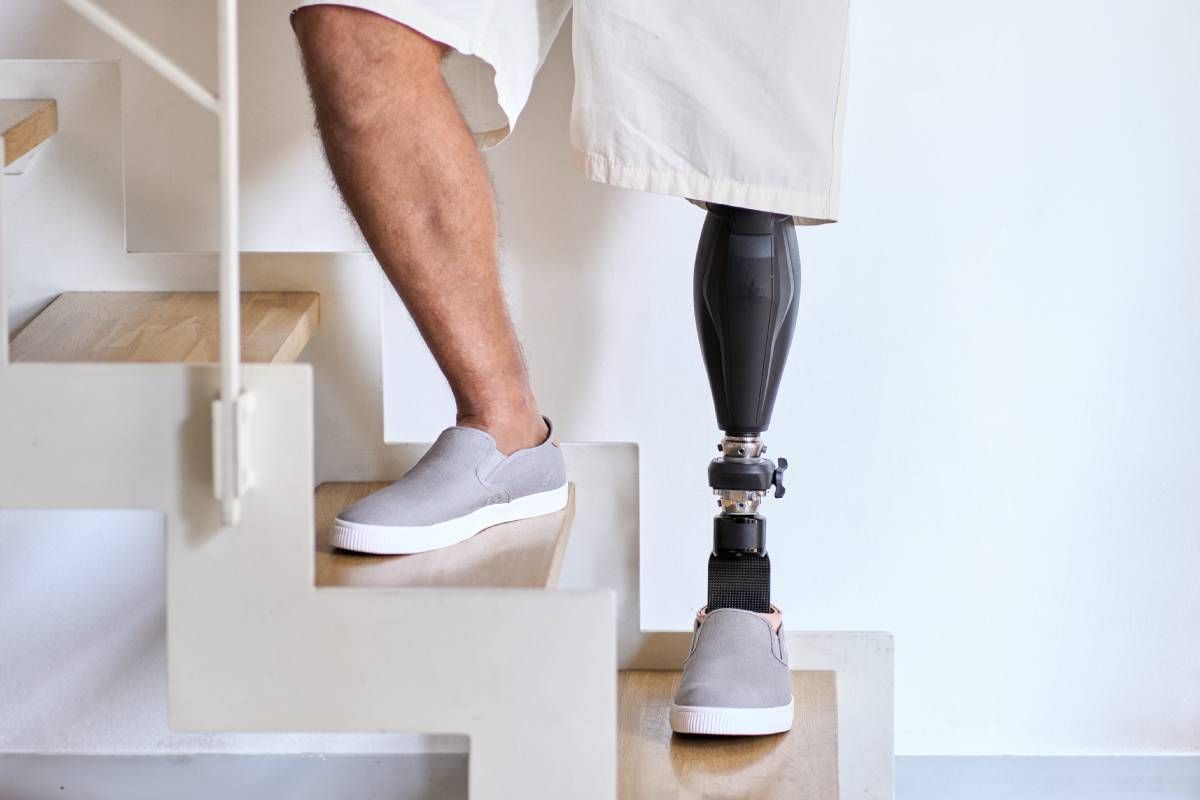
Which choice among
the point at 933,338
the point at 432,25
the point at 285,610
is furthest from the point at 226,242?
the point at 933,338

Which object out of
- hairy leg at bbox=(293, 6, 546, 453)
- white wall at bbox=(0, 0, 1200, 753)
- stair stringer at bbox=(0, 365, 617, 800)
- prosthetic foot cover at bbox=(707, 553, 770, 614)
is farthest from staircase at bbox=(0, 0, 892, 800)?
white wall at bbox=(0, 0, 1200, 753)

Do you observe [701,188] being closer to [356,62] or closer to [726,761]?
[356,62]

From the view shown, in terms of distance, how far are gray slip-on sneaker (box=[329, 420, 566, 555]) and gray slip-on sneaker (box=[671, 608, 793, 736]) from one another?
0.70 feet

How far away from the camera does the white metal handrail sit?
82cm

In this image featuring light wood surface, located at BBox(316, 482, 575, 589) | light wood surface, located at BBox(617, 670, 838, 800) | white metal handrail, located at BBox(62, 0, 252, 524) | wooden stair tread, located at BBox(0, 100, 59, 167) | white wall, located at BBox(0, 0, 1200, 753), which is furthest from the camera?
white wall, located at BBox(0, 0, 1200, 753)

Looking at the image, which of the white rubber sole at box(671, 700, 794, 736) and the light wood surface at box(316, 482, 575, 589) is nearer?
the light wood surface at box(316, 482, 575, 589)

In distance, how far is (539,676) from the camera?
912 millimetres

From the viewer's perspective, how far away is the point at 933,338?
1.56 m

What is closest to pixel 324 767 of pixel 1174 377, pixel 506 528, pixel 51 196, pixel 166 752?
pixel 166 752

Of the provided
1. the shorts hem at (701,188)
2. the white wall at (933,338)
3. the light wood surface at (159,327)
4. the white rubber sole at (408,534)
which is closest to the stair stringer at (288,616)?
the white rubber sole at (408,534)

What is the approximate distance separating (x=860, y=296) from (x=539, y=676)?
809mm

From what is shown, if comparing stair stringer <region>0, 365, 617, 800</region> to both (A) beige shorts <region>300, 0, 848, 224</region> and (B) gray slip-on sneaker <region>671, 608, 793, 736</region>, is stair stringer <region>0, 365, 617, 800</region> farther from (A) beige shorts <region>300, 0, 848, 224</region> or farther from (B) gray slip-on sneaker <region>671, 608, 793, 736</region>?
(A) beige shorts <region>300, 0, 848, 224</region>

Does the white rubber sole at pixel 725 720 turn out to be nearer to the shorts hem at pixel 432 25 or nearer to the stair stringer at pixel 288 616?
the stair stringer at pixel 288 616

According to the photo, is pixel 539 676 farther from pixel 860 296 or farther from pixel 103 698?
pixel 103 698
